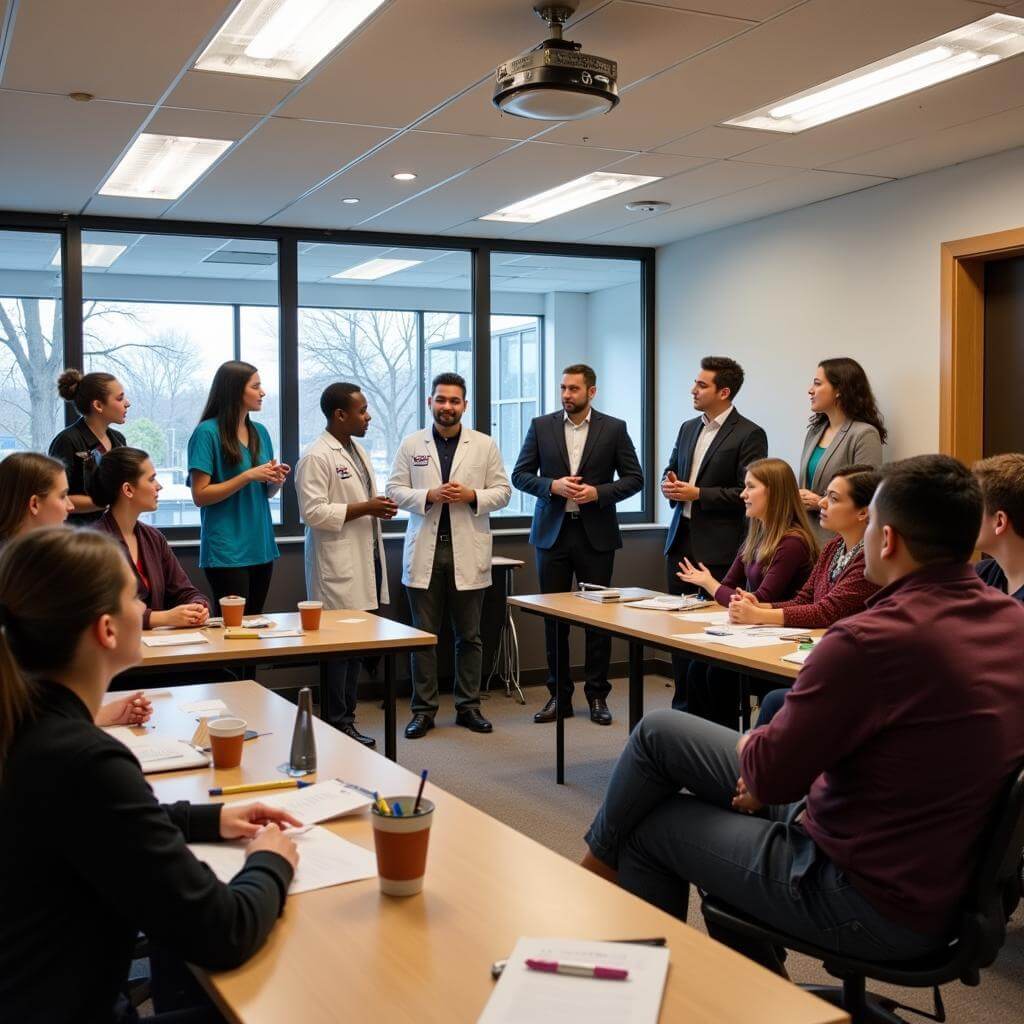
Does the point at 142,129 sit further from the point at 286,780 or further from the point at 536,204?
the point at 286,780

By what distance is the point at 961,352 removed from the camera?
4.88 meters

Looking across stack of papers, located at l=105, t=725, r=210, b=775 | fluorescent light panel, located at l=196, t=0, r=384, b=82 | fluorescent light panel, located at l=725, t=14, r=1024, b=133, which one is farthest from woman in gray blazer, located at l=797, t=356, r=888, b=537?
stack of papers, located at l=105, t=725, r=210, b=775

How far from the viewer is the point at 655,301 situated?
6.91 metres

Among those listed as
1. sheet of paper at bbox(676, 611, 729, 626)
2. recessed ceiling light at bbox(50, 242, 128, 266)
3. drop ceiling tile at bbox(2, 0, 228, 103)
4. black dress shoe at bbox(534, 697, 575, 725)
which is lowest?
black dress shoe at bbox(534, 697, 575, 725)

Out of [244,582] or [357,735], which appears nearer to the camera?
[244,582]

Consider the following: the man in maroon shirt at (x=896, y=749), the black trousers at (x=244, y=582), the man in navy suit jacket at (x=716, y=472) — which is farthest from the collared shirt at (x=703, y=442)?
the man in maroon shirt at (x=896, y=749)

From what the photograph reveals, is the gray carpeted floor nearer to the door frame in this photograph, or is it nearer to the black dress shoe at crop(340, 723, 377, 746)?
the black dress shoe at crop(340, 723, 377, 746)

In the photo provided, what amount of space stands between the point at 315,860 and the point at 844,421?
13.3 feet

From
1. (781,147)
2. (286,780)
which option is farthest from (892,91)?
(286,780)

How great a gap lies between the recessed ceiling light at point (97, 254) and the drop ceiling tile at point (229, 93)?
215 cm

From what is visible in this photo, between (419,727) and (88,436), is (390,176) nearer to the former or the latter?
(88,436)

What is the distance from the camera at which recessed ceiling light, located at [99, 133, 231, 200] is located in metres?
4.51

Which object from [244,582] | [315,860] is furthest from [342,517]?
[315,860]

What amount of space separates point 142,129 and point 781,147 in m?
2.49
